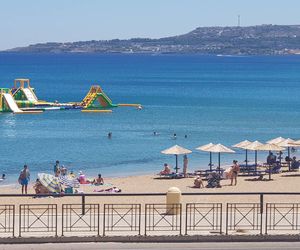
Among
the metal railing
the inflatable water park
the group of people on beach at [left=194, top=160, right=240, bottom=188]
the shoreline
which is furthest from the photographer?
the inflatable water park

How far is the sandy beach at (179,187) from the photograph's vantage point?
1078 inches

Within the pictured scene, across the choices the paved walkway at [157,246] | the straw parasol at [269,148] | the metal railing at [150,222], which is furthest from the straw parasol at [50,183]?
the paved walkway at [157,246]

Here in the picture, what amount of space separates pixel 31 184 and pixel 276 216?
1615 cm

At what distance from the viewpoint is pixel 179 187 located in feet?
109

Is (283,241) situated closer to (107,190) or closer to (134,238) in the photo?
(134,238)

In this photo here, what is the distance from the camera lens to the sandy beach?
89.8 feet

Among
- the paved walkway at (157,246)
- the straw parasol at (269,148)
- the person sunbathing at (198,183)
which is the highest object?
the straw parasol at (269,148)

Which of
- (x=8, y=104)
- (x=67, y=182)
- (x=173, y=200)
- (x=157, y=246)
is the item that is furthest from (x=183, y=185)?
(x=8, y=104)

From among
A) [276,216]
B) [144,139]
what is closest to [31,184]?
[276,216]

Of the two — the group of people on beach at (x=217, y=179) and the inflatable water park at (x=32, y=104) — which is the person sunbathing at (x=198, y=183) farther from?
the inflatable water park at (x=32, y=104)

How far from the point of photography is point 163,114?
7681cm

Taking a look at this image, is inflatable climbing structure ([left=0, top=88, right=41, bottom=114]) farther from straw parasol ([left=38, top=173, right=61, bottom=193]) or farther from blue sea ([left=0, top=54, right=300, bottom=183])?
straw parasol ([left=38, top=173, right=61, bottom=193])

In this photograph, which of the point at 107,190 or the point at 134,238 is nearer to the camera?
the point at 134,238

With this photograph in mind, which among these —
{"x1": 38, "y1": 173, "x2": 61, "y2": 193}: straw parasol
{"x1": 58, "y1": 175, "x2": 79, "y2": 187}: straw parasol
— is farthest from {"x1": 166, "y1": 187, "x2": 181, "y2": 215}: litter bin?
{"x1": 58, "y1": 175, "x2": 79, "y2": 187}: straw parasol
